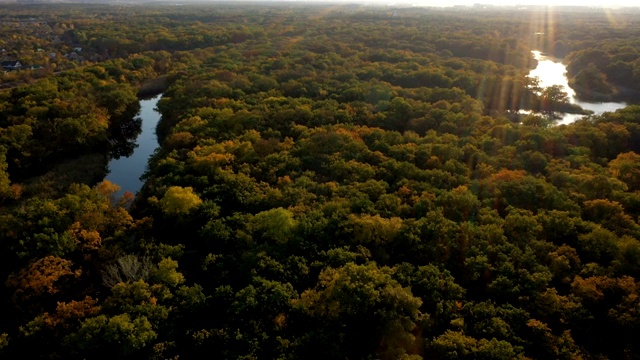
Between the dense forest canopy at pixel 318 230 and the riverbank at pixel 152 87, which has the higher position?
the riverbank at pixel 152 87

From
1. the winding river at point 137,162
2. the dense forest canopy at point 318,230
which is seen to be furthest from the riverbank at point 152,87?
the dense forest canopy at point 318,230

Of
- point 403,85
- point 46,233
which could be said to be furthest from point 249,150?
point 403,85

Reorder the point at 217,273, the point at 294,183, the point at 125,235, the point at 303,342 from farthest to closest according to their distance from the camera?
the point at 294,183, the point at 125,235, the point at 217,273, the point at 303,342

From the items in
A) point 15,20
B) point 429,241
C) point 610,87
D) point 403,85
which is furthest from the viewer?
point 15,20

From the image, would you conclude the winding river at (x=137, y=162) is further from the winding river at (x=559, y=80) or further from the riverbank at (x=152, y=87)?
the winding river at (x=559, y=80)

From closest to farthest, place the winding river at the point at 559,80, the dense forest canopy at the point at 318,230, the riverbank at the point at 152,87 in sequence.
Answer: the dense forest canopy at the point at 318,230 → the winding river at the point at 559,80 → the riverbank at the point at 152,87

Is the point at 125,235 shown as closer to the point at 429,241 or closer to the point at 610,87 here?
the point at 429,241
